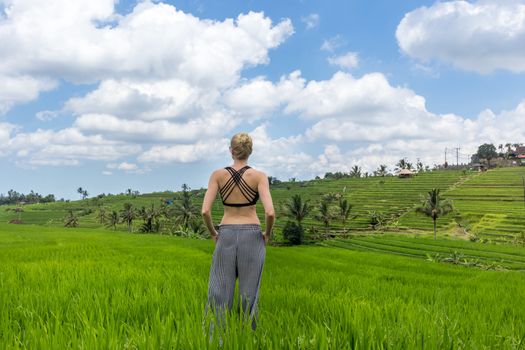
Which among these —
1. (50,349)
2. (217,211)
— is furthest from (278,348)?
(217,211)

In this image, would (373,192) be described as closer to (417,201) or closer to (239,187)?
(417,201)

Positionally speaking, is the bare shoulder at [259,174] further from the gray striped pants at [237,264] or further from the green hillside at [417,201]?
the green hillside at [417,201]

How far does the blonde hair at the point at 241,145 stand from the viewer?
161 inches

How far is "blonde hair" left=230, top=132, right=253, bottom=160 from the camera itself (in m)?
4.09

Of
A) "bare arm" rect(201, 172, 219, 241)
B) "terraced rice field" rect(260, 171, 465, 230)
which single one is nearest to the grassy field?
"bare arm" rect(201, 172, 219, 241)

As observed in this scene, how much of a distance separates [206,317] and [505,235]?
7427cm

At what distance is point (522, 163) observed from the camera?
148 meters

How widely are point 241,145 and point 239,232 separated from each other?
3.01 feet

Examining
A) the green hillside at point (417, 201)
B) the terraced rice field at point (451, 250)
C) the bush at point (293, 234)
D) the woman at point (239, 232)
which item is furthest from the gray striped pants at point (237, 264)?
the green hillside at point (417, 201)

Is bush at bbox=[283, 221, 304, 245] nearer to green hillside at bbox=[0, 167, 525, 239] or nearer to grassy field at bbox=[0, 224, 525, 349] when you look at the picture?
green hillside at bbox=[0, 167, 525, 239]

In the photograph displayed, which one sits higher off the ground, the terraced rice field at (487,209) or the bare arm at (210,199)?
the bare arm at (210,199)

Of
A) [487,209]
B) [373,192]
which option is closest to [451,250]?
[487,209]

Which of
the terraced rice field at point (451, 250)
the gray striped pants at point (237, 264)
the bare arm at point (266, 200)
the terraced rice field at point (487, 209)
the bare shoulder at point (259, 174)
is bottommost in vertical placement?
the terraced rice field at point (451, 250)

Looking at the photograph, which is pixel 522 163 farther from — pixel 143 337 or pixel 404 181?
pixel 143 337
